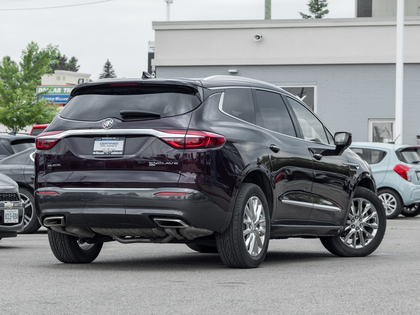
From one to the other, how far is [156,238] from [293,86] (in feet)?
71.6

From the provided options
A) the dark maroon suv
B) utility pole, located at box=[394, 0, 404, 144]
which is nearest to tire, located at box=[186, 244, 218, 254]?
the dark maroon suv

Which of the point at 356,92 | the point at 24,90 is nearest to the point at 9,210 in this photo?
the point at 356,92

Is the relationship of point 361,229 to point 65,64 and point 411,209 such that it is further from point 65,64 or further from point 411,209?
point 65,64

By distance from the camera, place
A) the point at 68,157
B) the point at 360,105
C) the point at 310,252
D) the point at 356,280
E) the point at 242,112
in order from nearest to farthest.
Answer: the point at 356,280 → the point at 68,157 → the point at 242,112 → the point at 310,252 → the point at 360,105

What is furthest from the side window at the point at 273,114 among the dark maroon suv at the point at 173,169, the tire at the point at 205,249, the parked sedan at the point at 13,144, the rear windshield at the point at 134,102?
the parked sedan at the point at 13,144

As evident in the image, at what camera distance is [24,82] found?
48.2m

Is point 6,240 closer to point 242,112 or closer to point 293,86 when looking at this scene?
point 242,112

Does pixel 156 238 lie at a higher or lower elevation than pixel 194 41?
lower

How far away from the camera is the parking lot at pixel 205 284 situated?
5320 millimetres

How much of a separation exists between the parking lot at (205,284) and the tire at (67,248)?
11cm

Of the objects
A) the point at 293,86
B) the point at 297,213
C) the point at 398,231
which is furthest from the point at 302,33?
the point at 297,213

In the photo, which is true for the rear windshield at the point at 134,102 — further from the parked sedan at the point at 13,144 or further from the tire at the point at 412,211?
the tire at the point at 412,211

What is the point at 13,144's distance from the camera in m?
15.1

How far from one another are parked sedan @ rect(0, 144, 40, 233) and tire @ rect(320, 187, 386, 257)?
5.84 metres
